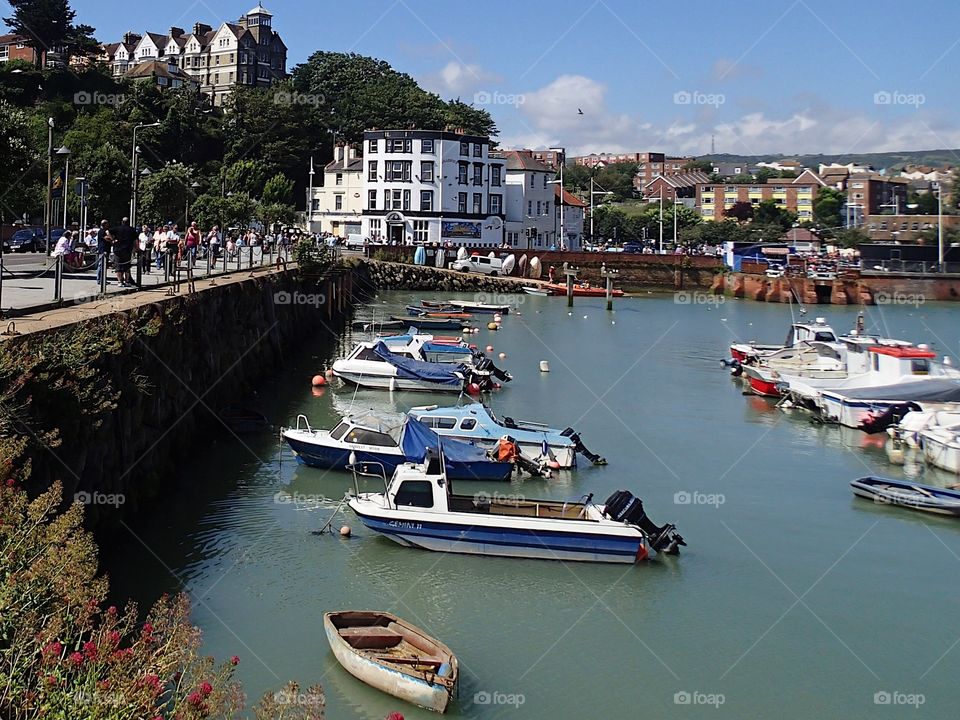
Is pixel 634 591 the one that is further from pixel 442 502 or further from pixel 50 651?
pixel 50 651

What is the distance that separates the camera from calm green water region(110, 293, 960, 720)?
52.3 ft

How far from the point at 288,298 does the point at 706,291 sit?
60.0 m

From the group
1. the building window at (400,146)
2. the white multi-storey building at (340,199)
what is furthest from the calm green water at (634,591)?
the white multi-storey building at (340,199)

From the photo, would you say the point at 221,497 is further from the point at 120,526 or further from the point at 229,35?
the point at 229,35

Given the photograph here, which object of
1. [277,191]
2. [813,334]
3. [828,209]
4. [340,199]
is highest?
[828,209]

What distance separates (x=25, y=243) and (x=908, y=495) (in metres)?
40.7

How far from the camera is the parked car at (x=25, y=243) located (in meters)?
49.8

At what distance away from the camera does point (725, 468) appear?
1158 inches

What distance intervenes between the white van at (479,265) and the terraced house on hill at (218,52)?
263 ft

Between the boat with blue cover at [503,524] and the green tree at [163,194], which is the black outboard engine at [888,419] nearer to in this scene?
the boat with blue cover at [503,524]

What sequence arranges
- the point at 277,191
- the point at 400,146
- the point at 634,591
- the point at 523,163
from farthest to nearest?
the point at 523,163
the point at 277,191
the point at 400,146
the point at 634,591

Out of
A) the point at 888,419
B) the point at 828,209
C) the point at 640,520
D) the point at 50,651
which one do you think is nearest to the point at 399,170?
the point at 888,419

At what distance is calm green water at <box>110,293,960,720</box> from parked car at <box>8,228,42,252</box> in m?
25.7

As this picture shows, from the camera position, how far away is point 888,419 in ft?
113
